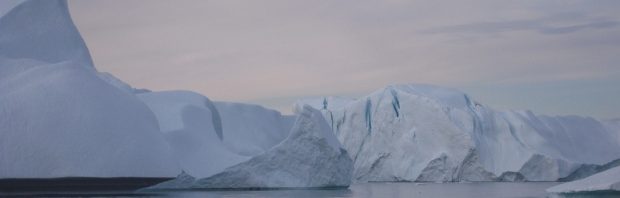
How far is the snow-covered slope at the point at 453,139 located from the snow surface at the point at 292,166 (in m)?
11.0

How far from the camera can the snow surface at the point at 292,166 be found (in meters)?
22.4

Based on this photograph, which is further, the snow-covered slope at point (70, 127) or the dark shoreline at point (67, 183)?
the dark shoreline at point (67, 183)

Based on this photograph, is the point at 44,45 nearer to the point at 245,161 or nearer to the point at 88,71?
the point at 88,71

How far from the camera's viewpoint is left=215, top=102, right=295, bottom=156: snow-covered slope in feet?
82.1

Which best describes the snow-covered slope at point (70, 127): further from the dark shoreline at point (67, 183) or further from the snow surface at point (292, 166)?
the snow surface at point (292, 166)

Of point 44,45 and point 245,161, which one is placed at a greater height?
point 44,45

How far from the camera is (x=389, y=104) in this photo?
3594cm

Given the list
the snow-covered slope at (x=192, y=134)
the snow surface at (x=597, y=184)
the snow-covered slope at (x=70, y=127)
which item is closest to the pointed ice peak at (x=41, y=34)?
the snow-covered slope at (x=70, y=127)

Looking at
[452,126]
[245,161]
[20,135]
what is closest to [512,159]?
[452,126]

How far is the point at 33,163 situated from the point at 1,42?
4897 millimetres

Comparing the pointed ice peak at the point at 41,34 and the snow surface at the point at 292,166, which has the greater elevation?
the pointed ice peak at the point at 41,34

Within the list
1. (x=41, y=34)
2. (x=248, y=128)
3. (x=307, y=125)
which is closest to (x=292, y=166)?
(x=307, y=125)

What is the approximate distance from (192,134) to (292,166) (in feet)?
9.41

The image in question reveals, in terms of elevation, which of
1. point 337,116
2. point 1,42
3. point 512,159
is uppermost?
point 1,42
